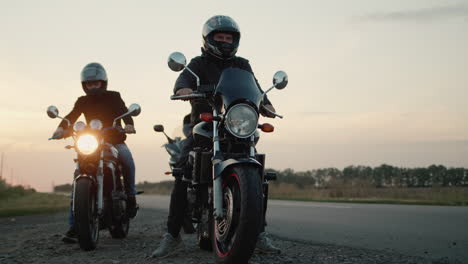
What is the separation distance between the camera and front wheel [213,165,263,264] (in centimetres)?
373

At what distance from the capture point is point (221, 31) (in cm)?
503

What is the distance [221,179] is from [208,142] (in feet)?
1.97

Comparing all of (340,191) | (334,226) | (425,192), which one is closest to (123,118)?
(334,226)

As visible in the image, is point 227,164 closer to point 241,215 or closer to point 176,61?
point 241,215

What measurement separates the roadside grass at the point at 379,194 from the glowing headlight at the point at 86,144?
11.6m

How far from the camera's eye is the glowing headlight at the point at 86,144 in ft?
19.2

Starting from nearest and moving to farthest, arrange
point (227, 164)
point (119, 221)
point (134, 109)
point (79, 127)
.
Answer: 1. point (227, 164)
2. point (79, 127)
3. point (134, 109)
4. point (119, 221)

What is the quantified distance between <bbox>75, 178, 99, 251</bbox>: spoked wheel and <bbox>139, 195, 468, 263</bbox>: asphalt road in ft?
8.36

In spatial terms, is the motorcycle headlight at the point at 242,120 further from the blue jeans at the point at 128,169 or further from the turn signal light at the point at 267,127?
the blue jeans at the point at 128,169

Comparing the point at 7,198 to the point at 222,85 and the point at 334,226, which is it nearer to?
the point at 334,226

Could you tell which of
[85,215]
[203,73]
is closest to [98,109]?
[85,215]

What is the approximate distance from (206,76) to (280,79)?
2.41ft

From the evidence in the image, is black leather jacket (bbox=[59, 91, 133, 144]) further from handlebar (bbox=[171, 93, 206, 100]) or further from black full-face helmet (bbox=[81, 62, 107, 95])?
handlebar (bbox=[171, 93, 206, 100])

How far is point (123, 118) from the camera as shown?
6762mm
